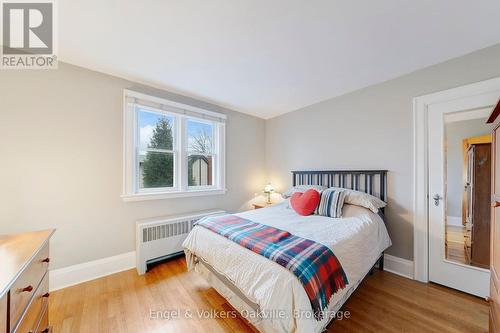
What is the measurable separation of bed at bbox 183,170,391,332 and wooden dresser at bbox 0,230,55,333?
42.8 inches

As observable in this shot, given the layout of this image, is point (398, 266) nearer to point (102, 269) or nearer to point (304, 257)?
point (304, 257)

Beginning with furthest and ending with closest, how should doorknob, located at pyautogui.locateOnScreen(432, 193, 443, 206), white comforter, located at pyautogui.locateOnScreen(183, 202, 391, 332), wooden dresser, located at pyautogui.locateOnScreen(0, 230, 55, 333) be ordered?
1. doorknob, located at pyautogui.locateOnScreen(432, 193, 443, 206)
2. white comforter, located at pyautogui.locateOnScreen(183, 202, 391, 332)
3. wooden dresser, located at pyautogui.locateOnScreen(0, 230, 55, 333)

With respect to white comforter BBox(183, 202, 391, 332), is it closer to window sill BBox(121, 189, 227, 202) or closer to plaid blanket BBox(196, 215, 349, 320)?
plaid blanket BBox(196, 215, 349, 320)

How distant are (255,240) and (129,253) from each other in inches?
75.9

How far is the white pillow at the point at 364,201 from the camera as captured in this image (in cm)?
226

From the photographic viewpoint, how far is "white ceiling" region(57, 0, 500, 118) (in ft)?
4.72

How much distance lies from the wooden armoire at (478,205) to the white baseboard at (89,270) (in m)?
3.91

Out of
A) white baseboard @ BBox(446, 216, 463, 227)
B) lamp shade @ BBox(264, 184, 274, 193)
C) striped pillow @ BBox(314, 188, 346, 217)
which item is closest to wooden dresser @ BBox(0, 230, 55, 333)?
striped pillow @ BBox(314, 188, 346, 217)

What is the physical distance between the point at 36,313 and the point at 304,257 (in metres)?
1.67

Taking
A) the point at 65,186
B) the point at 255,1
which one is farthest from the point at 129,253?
the point at 255,1

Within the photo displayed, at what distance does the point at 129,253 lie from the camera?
2.49 metres

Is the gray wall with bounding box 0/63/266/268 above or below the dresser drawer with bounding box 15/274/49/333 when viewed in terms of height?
above

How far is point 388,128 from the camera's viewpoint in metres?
2.51

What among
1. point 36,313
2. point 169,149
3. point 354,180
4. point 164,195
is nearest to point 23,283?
point 36,313
